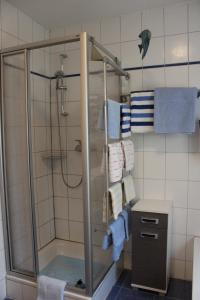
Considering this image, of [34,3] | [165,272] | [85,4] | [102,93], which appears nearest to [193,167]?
[165,272]

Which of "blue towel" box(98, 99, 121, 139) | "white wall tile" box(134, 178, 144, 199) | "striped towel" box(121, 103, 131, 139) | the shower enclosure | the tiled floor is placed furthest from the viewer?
"white wall tile" box(134, 178, 144, 199)

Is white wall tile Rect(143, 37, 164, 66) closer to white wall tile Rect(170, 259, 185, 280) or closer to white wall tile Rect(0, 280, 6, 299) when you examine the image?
white wall tile Rect(170, 259, 185, 280)

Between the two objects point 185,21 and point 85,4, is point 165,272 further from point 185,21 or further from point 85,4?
point 85,4

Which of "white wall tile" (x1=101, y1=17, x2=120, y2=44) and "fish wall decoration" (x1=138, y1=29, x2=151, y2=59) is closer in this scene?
"fish wall decoration" (x1=138, y1=29, x2=151, y2=59)

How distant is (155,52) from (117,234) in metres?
1.69

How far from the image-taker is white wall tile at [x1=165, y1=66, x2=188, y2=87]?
226cm

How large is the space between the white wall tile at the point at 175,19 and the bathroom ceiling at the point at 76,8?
0.07m

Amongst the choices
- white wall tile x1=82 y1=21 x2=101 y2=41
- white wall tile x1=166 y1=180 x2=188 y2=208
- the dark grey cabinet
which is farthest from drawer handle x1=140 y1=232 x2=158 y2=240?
white wall tile x1=82 y1=21 x2=101 y2=41

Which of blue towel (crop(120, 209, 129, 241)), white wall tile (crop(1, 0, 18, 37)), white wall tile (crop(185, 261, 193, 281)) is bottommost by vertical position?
white wall tile (crop(185, 261, 193, 281))

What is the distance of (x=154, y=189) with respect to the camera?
2451mm

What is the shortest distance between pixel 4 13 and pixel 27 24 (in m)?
0.32

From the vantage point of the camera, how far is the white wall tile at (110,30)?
2.45 m

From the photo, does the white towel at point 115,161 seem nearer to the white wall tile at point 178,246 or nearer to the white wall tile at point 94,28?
the white wall tile at point 178,246

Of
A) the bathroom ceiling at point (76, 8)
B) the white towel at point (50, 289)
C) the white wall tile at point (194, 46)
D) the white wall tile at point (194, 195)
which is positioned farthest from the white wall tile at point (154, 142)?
the white towel at point (50, 289)
